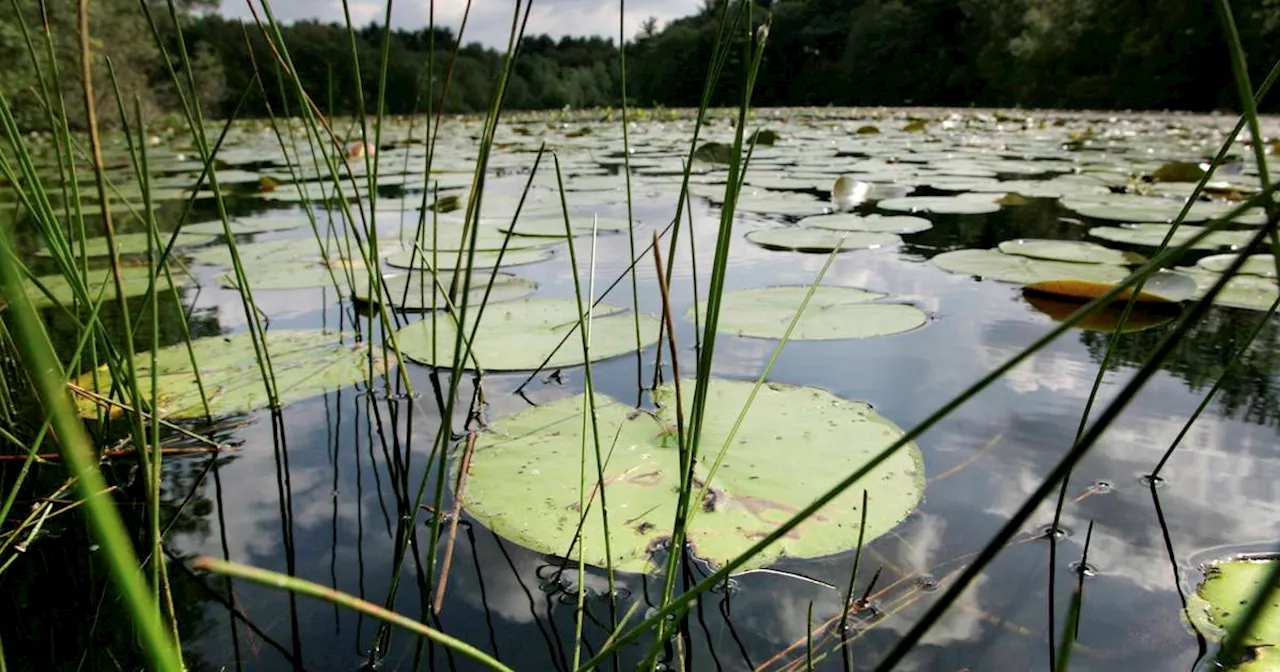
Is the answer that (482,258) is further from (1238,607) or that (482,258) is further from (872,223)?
(1238,607)

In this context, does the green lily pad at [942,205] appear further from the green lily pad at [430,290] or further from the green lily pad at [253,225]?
the green lily pad at [253,225]

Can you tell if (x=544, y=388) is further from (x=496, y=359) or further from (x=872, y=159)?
(x=872, y=159)

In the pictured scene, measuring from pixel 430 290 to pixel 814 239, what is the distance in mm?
876

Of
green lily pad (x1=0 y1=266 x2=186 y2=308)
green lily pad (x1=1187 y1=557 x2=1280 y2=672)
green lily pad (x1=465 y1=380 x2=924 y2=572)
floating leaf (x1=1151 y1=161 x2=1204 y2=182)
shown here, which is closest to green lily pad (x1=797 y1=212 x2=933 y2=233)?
green lily pad (x1=465 y1=380 x2=924 y2=572)

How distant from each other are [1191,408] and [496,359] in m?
0.83

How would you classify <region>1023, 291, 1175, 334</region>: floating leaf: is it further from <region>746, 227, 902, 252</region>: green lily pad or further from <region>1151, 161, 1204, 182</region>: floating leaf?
<region>1151, 161, 1204, 182</region>: floating leaf

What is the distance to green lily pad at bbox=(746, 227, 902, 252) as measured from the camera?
1620mm

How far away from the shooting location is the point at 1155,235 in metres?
1.61

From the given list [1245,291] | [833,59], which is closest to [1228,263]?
[1245,291]

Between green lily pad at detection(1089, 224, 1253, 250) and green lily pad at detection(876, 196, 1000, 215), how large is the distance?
1.08ft

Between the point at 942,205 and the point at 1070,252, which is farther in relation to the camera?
the point at 942,205

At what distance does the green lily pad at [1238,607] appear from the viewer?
41cm

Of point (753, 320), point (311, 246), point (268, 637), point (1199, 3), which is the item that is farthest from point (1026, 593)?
point (1199, 3)

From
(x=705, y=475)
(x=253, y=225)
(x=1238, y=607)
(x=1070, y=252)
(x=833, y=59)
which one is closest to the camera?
(x=1238, y=607)
